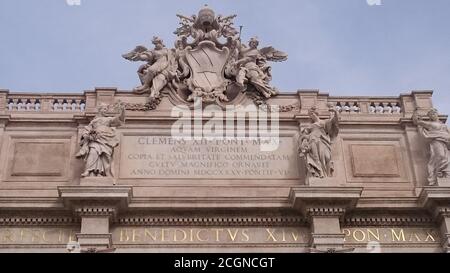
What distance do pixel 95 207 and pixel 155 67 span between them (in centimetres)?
477

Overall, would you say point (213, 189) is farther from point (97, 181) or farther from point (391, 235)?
point (391, 235)

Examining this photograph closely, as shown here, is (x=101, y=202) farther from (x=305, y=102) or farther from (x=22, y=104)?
(x=305, y=102)

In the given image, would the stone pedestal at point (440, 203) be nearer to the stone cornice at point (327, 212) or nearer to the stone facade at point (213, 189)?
the stone facade at point (213, 189)

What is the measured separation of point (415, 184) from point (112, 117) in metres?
7.81

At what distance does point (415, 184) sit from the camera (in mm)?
20875

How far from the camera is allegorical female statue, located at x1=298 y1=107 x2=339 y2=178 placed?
20.3 metres

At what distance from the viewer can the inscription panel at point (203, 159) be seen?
2094cm

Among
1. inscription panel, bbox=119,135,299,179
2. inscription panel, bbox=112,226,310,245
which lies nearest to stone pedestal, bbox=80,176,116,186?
inscription panel, bbox=119,135,299,179

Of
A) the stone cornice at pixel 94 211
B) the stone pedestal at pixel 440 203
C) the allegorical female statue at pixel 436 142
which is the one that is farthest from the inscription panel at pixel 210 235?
the allegorical female statue at pixel 436 142

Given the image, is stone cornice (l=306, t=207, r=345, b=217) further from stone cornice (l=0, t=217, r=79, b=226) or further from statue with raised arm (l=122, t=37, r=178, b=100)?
stone cornice (l=0, t=217, r=79, b=226)

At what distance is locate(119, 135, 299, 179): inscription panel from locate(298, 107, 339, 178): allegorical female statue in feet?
2.32

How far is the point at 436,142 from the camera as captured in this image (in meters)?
20.9

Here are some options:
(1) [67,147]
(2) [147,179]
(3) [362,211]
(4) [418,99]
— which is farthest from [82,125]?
(4) [418,99]

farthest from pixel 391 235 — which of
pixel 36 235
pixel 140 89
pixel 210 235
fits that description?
pixel 36 235
